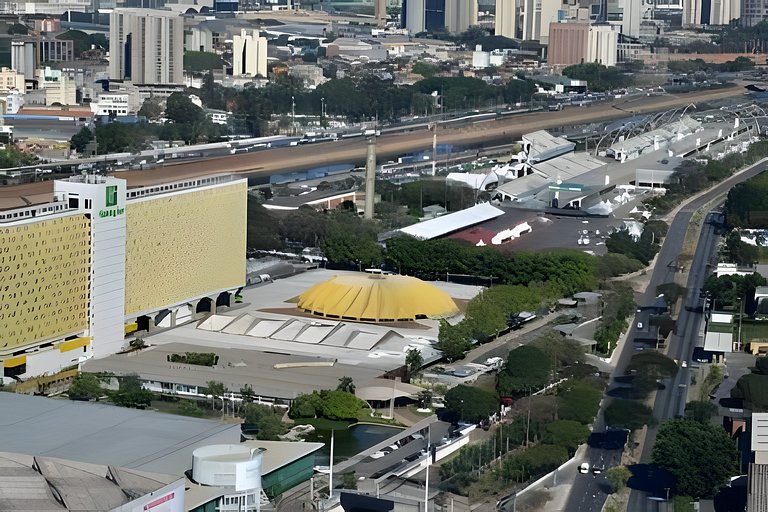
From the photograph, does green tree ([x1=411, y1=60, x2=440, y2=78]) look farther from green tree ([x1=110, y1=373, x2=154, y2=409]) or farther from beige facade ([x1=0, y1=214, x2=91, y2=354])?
green tree ([x1=110, y1=373, x2=154, y2=409])

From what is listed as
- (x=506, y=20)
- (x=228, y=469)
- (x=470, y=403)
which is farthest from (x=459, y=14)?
(x=228, y=469)

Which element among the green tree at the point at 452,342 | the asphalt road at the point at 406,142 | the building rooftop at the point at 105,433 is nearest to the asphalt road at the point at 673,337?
the green tree at the point at 452,342

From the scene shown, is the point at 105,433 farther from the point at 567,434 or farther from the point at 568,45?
the point at 568,45

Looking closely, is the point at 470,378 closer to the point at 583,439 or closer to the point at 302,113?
the point at 583,439

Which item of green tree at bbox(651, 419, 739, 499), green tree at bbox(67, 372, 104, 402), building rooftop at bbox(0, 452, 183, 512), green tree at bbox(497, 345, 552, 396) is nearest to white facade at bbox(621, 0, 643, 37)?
green tree at bbox(497, 345, 552, 396)

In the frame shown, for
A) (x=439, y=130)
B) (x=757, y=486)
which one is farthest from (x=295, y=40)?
(x=757, y=486)

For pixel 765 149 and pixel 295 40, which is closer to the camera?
pixel 765 149
